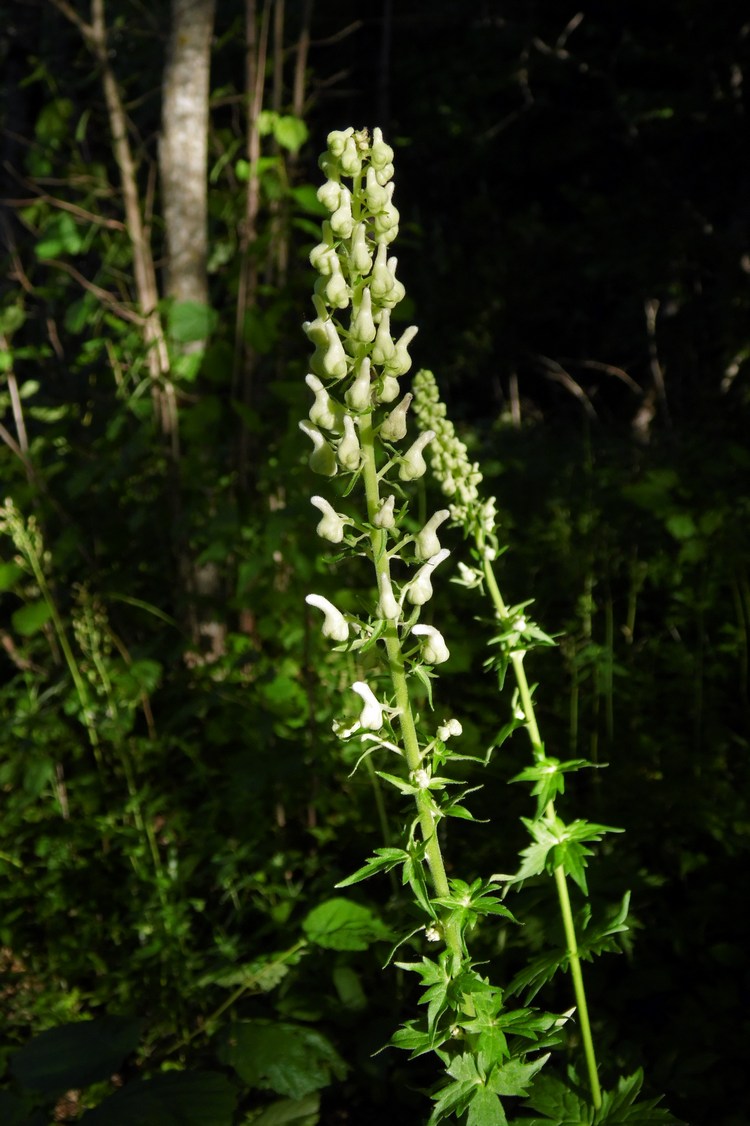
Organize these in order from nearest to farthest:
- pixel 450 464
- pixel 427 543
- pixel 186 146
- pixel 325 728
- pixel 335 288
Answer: pixel 335 288, pixel 427 543, pixel 450 464, pixel 325 728, pixel 186 146

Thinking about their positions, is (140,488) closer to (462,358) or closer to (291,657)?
(291,657)

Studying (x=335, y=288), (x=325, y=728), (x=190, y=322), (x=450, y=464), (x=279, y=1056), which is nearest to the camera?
(x=335, y=288)

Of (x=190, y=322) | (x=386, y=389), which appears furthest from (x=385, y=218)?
(x=190, y=322)

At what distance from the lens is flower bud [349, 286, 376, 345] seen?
4.64 feet

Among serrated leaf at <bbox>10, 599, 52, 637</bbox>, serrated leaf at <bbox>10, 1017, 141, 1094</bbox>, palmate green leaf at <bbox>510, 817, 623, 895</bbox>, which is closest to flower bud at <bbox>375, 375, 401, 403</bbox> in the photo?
palmate green leaf at <bbox>510, 817, 623, 895</bbox>

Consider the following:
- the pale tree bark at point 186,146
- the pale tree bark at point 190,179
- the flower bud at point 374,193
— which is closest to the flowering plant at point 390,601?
the flower bud at point 374,193

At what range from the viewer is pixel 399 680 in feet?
4.81

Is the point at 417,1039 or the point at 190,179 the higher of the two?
the point at 190,179

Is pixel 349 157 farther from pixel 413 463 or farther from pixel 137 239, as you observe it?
pixel 137 239

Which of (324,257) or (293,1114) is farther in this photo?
(293,1114)

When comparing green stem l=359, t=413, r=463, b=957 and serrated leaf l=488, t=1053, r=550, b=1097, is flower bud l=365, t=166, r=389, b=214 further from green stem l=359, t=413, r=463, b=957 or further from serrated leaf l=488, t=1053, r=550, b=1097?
serrated leaf l=488, t=1053, r=550, b=1097

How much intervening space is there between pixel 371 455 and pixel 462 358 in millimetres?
11115

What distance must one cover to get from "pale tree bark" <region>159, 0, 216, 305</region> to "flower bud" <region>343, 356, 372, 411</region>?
3076 millimetres

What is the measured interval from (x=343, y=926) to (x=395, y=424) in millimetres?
1547
